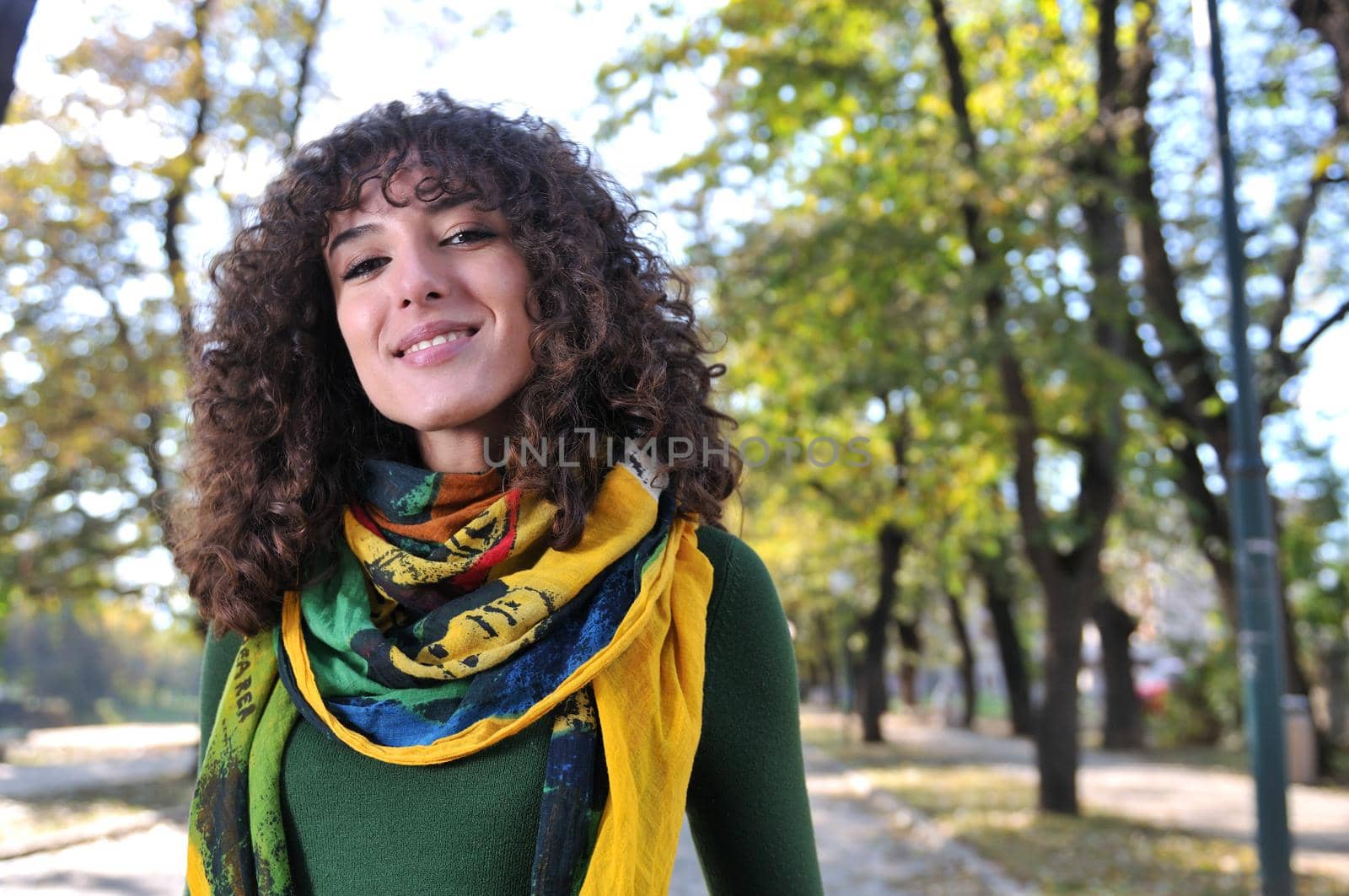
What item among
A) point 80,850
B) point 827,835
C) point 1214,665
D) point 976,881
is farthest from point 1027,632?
point 80,850

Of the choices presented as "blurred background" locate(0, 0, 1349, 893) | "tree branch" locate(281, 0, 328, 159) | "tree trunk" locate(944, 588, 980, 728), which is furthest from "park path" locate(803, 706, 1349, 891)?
"tree branch" locate(281, 0, 328, 159)

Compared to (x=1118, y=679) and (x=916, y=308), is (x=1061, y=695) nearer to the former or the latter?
(x=916, y=308)

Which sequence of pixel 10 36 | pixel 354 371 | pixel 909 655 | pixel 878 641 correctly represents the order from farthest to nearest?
pixel 909 655, pixel 878 641, pixel 10 36, pixel 354 371

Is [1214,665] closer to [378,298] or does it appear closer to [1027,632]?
[1027,632]

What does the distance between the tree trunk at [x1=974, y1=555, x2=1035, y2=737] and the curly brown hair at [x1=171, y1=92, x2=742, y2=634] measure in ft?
66.1

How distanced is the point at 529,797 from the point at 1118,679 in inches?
881

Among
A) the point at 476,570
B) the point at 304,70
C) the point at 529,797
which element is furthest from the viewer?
the point at 304,70

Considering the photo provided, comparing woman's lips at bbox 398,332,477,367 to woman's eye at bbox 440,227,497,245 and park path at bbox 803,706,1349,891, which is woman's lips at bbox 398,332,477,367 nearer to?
woman's eye at bbox 440,227,497,245

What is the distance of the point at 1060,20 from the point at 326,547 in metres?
11.2

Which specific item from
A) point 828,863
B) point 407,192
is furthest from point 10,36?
point 828,863

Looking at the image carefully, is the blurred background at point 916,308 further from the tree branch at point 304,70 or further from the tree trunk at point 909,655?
the tree trunk at point 909,655

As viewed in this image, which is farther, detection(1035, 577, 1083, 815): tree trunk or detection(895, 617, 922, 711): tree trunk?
detection(895, 617, 922, 711): tree trunk

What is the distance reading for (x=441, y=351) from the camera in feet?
5.57

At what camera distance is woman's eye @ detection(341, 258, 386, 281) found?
5.96 ft
